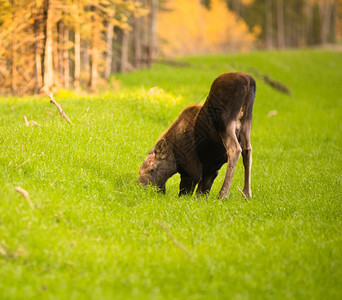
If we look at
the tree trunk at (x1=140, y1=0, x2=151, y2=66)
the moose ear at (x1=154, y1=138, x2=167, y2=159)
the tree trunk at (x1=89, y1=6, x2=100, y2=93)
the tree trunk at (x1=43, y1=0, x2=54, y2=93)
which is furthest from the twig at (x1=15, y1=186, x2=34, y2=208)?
the tree trunk at (x1=140, y1=0, x2=151, y2=66)

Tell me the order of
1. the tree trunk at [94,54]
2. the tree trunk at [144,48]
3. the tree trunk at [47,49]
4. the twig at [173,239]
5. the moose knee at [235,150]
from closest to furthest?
the twig at [173,239], the moose knee at [235,150], the tree trunk at [47,49], the tree trunk at [94,54], the tree trunk at [144,48]

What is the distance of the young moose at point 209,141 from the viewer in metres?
8.05

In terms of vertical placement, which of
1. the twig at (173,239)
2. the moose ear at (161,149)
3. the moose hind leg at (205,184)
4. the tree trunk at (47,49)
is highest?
the tree trunk at (47,49)

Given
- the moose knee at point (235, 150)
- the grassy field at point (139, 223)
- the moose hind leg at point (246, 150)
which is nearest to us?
the grassy field at point (139, 223)

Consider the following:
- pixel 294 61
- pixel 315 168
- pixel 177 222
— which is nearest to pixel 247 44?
pixel 294 61

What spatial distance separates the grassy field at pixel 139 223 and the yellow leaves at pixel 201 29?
2306 inches

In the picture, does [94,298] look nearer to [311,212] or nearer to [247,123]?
[311,212]

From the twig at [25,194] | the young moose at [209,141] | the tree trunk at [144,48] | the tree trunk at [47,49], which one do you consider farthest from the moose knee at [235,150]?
the tree trunk at [144,48]

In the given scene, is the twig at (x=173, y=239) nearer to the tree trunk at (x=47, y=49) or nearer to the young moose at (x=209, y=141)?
the young moose at (x=209, y=141)

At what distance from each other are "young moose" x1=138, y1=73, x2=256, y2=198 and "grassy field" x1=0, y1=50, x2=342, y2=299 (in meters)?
0.43

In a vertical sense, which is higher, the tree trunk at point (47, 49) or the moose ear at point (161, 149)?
the tree trunk at point (47, 49)

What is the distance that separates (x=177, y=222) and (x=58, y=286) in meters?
2.71

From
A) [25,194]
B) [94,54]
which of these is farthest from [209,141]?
[94,54]

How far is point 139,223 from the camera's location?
682 cm
